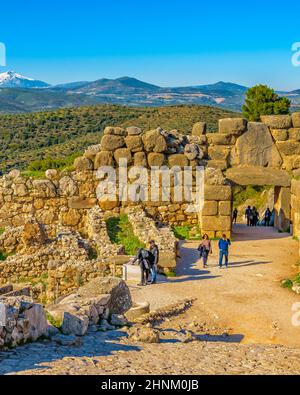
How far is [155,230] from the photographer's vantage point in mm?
17984

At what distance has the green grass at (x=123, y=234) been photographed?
1698cm

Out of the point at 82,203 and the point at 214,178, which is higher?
the point at 214,178

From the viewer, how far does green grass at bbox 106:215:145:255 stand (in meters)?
17.0

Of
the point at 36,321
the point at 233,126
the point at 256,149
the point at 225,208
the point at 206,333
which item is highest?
the point at 233,126

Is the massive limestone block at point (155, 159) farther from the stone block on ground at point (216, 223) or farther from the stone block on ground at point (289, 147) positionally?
the stone block on ground at point (289, 147)

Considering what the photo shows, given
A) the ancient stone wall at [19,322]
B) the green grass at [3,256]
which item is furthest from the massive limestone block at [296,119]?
the ancient stone wall at [19,322]

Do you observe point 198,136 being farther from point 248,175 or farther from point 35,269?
point 35,269

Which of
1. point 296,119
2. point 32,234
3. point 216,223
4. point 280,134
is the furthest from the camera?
point 280,134

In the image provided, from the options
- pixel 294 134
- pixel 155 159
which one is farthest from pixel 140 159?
pixel 294 134

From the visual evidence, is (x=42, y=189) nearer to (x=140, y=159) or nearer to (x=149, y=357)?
(x=140, y=159)

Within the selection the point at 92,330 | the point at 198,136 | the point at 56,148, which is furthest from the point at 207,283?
the point at 56,148

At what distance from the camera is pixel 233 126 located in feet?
72.1

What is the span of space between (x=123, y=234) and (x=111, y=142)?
3.95m
